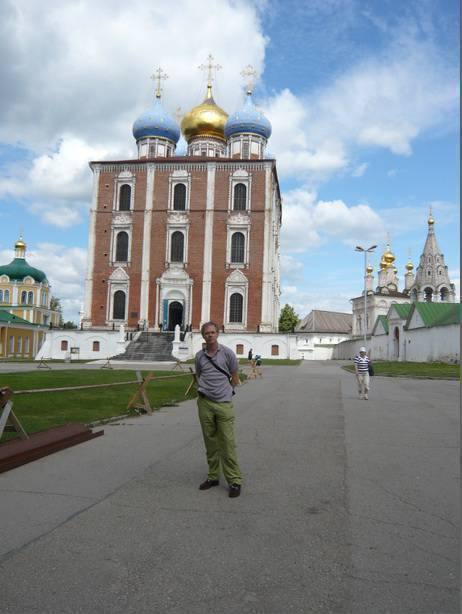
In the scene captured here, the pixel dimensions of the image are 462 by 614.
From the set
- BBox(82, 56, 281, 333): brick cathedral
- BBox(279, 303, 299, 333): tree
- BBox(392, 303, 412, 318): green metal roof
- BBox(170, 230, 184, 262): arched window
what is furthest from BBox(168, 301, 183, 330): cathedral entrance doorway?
BBox(279, 303, 299, 333): tree

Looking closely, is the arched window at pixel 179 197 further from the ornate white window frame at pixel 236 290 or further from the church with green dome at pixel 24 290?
the church with green dome at pixel 24 290

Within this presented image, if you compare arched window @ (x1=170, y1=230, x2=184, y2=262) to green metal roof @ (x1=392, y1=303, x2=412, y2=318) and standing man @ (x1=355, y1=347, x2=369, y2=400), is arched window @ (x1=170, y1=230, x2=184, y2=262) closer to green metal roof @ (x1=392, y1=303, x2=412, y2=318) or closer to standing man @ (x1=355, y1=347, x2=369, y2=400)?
green metal roof @ (x1=392, y1=303, x2=412, y2=318)

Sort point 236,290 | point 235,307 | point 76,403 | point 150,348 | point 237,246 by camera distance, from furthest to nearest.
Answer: point 237,246 < point 235,307 < point 236,290 < point 150,348 < point 76,403

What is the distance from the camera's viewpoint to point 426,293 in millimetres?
80625

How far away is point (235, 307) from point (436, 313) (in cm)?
1706

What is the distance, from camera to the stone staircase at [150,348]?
4409cm

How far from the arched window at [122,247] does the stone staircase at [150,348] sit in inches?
336

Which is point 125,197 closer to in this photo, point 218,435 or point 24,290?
point 24,290

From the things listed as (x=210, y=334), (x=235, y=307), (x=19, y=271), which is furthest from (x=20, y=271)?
(x=210, y=334)

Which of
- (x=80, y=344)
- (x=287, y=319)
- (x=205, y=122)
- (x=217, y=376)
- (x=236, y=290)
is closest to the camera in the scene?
(x=217, y=376)

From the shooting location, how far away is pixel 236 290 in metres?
51.7

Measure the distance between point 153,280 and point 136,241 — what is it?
395cm

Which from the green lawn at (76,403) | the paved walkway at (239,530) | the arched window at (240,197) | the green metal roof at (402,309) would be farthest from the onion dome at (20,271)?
the paved walkway at (239,530)

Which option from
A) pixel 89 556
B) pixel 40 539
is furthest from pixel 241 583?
pixel 40 539
